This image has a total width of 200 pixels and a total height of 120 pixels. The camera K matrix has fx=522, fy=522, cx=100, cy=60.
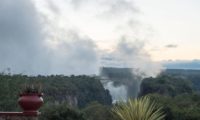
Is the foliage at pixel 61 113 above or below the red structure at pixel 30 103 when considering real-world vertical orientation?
below

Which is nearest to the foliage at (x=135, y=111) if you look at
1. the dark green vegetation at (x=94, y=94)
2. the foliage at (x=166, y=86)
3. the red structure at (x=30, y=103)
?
the red structure at (x=30, y=103)

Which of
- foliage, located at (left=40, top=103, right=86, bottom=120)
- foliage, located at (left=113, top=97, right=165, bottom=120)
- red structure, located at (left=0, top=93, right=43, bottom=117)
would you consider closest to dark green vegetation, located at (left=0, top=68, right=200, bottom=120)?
foliage, located at (left=40, top=103, right=86, bottom=120)

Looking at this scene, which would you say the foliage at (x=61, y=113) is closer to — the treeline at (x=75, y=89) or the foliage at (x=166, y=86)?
the treeline at (x=75, y=89)

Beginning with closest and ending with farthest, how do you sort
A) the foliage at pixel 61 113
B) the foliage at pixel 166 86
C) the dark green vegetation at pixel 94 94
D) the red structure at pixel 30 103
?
the red structure at pixel 30 103 → the foliage at pixel 61 113 → the dark green vegetation at pixel 94 94 → the foliage at pixel 166 86

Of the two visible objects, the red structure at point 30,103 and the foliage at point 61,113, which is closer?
the red structure at point 30,103

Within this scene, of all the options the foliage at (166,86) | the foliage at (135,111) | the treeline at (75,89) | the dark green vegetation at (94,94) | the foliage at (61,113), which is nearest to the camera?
the foliage at (135,111)

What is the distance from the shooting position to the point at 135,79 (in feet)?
491

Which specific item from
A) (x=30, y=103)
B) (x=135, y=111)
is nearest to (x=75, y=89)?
(x=135, y=111)

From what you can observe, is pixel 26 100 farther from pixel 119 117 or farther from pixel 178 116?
pixel 178 116

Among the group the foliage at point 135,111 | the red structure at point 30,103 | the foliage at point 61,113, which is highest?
the red structure at point 30,103

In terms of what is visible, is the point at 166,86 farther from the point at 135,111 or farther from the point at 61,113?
the point at 135,111

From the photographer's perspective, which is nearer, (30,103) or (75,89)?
(30,103)

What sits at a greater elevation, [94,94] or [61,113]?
[61,113]

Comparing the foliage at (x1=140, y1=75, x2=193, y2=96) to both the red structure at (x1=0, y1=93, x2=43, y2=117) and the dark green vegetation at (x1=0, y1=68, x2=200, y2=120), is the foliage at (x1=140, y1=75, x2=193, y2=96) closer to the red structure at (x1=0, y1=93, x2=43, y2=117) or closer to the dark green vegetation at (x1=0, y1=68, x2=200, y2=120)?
the dark green vegetation at (x1=0, y1=68, x2=200, y2=120)
